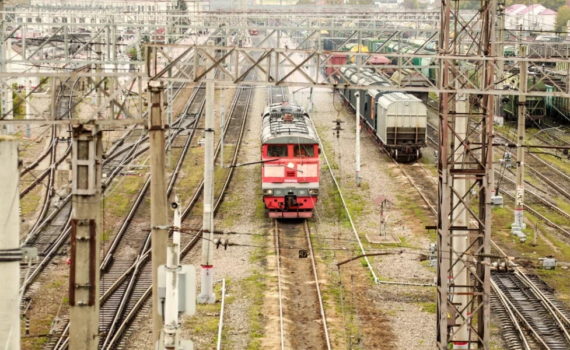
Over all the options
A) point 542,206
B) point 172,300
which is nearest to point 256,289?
point 172,300

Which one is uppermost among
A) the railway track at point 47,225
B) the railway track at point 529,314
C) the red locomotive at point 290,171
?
the red locomotive at point 290,171

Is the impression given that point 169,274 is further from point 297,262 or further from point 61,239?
point 61,239

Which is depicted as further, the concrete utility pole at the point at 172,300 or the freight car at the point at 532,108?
the freight car at the point at 532,108

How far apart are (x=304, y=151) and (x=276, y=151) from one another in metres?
0.83

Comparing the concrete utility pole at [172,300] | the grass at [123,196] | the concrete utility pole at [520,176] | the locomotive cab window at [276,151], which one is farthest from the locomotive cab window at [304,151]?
the concrete utility pole at [172,300]

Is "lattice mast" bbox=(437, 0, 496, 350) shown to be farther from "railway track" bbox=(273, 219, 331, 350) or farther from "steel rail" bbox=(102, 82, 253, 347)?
"steel rail" bbox=(102, 82, 253, 347)

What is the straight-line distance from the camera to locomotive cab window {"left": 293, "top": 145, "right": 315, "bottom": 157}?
29453 millimetres

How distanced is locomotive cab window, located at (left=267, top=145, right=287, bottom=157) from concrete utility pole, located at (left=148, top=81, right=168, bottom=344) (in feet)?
53.0

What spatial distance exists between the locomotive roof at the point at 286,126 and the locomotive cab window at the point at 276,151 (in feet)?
0.51

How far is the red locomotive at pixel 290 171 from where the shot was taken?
2944 cm

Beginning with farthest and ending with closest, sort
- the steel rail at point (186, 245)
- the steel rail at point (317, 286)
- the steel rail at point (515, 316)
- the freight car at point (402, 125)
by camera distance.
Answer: the freight car at point (402, 125) < the steel rail at point (186, 245) < the steel rail at point (317, 286) < the steel rail at point (515, 316)

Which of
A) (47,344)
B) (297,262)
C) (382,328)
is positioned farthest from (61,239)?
(382,328)

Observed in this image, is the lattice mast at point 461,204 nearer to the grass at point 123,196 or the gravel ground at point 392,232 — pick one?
the gravel ground at point 392,232

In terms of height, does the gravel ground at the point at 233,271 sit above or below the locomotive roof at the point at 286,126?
below
